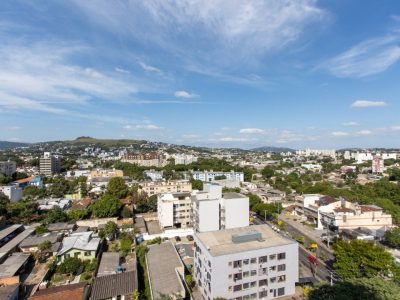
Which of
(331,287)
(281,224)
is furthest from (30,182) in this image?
(331,287)

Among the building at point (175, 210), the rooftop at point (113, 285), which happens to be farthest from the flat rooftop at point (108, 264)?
the building at point (175, 210)

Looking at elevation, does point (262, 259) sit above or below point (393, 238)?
above

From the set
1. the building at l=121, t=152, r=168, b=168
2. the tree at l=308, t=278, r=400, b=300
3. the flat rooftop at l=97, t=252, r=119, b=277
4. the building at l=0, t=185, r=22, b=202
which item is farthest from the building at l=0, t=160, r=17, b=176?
the tree at l=308, t=278, r=400, b=300

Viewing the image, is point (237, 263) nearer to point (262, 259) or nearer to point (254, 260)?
point (254, 260)

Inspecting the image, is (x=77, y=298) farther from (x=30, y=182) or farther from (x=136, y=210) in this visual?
(x=30, y=182)

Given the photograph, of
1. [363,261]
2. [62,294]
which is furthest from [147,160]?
[363,261]

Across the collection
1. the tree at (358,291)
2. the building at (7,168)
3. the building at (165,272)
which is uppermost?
the building at (7,168)

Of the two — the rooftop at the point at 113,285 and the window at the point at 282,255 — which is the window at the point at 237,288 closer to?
the window at the point at 282,255
